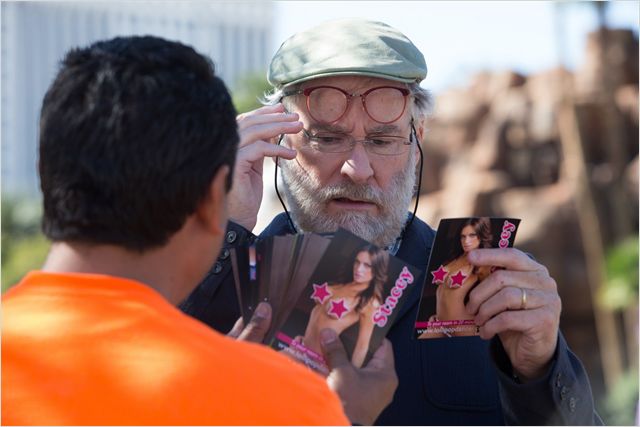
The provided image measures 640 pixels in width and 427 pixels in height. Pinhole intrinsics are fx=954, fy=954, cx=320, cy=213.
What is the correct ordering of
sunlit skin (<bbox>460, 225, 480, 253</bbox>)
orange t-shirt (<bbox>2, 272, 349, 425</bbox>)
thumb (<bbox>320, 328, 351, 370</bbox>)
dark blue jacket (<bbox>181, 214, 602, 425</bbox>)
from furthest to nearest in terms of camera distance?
dark blue jacket (<bbox>181, 214, 602, 425</bbox>), sunlit skin (<bbox>460, 225, 480, 253</bbox>), thumb (<bbox>320, 328, 351, 370</bbox>), orange t-shirt (<bbox>2, 272, 349, 425</bbox>)

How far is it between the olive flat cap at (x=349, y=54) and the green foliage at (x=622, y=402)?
354 inches

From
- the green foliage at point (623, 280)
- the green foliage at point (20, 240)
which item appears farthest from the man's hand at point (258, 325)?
the green foliage at point (20, 240)

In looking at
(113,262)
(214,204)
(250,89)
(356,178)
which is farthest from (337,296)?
(250,89)

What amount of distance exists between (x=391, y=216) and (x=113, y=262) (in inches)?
65.7

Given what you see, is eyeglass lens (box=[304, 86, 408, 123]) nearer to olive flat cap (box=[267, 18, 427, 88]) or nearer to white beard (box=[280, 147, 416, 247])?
olive flat cap (box=[267, 18, 427, 88])

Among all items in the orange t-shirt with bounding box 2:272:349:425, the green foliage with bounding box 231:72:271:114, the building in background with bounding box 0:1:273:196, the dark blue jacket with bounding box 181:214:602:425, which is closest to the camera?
the orange t-shirt with bounding box 2:272:349:425

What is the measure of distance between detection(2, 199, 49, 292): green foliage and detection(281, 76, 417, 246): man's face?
49.4ft

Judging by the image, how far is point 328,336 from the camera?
7.19 ft

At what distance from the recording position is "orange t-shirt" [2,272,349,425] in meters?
1.51

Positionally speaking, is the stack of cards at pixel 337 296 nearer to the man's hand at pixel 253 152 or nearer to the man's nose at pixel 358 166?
the man's hand at pixel 253 152

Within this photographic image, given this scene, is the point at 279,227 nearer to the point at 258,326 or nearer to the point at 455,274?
the point at 455,274

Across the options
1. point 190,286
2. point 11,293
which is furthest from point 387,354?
point 11,293

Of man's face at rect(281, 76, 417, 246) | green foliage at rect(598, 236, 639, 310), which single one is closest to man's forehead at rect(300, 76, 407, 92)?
man's face at rect(281, 76, 417, 246)

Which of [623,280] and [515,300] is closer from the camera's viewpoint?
[515,300]
